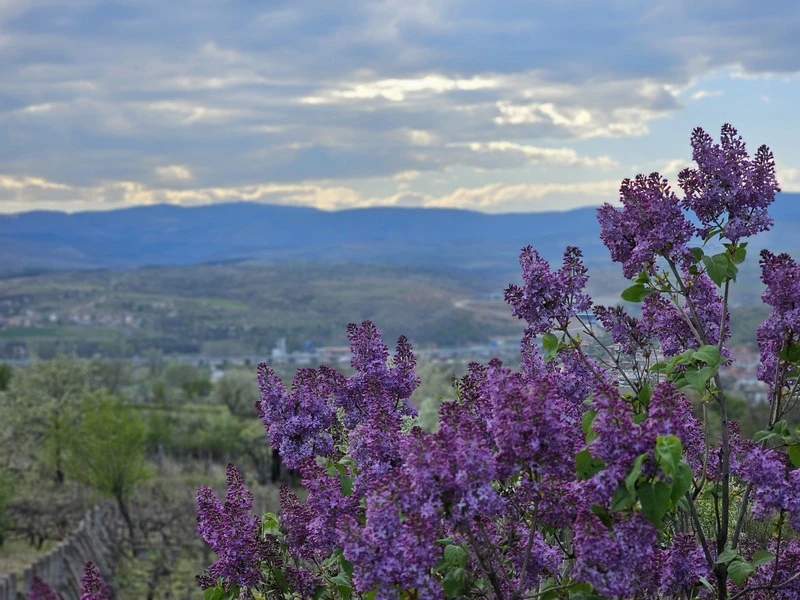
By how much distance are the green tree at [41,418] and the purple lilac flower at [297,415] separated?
43.9m

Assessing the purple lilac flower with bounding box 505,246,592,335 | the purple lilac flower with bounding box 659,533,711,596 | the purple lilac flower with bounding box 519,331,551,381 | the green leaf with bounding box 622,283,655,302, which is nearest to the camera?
the purple lilac flower with bounding box 659,533,711,596

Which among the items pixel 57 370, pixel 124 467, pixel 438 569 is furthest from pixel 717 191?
pixel 57 370

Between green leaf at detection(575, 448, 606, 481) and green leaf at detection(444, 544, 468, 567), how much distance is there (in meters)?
0.50

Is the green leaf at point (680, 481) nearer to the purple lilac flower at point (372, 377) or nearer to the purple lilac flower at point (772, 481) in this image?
the purple lilac flower at point (772, 481)

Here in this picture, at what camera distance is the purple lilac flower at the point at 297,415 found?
4.89 meters

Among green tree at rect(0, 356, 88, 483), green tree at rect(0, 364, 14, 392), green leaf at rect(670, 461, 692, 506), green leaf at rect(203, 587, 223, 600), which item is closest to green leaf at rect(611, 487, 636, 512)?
green leaf at rect(670, 461, 692, 506)

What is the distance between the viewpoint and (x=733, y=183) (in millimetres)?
4641

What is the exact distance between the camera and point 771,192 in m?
4.64

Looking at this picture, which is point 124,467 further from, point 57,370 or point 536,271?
point 536,271

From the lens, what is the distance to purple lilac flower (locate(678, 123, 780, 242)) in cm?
464

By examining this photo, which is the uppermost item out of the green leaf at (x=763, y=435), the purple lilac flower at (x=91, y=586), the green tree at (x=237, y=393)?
the green leaf at (x=763, y=435)

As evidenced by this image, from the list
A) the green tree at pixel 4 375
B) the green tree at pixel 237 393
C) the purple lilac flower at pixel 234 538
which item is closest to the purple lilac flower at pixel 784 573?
the purple lilac flower at pixel 234 538

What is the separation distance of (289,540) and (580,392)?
4.87 ft

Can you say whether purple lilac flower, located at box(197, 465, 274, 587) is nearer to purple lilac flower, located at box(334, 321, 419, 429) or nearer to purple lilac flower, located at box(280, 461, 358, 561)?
purple lilac flower, located at box(280, 461, 358, 561)
